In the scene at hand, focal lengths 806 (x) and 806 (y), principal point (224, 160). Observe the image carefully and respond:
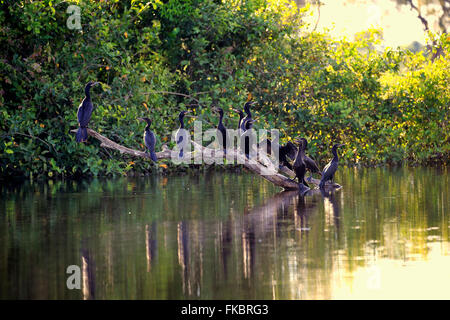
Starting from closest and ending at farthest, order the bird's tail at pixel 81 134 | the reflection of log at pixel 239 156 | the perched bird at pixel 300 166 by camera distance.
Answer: the perched bird at pixel 300 166, the reflection of log at pixel 239 156, the bird's tail at pixel 81 134

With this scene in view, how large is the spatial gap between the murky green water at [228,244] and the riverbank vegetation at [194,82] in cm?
475

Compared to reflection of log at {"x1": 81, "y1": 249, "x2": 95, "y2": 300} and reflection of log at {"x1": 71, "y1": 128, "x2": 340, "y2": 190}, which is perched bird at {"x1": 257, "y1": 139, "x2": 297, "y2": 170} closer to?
reflection of log at {"x1": 71, "y1": 128, "x2": 340, "y2": 190}

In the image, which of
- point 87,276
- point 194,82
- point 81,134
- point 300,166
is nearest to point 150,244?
point 87,276

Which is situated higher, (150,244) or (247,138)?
(247,138)

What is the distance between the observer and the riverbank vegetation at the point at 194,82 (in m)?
24.1

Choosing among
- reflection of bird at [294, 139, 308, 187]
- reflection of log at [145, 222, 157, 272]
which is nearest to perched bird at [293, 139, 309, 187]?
reflection of bird at [294, 139, 308, 187]

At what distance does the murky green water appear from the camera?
860 centimetres

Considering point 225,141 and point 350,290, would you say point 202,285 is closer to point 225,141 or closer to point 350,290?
point 350,290

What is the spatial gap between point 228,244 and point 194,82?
1826 centimetres

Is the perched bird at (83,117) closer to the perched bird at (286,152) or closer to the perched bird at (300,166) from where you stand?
the perched bird at (286,152)

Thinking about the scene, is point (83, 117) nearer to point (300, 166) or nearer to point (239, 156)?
Result: point (239, 156)

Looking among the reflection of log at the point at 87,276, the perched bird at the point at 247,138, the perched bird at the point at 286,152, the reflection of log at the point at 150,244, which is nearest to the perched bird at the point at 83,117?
the perched bird at the point at 247,138

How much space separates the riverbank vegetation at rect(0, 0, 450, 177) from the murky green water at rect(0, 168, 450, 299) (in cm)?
475

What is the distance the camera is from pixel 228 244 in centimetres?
1148
